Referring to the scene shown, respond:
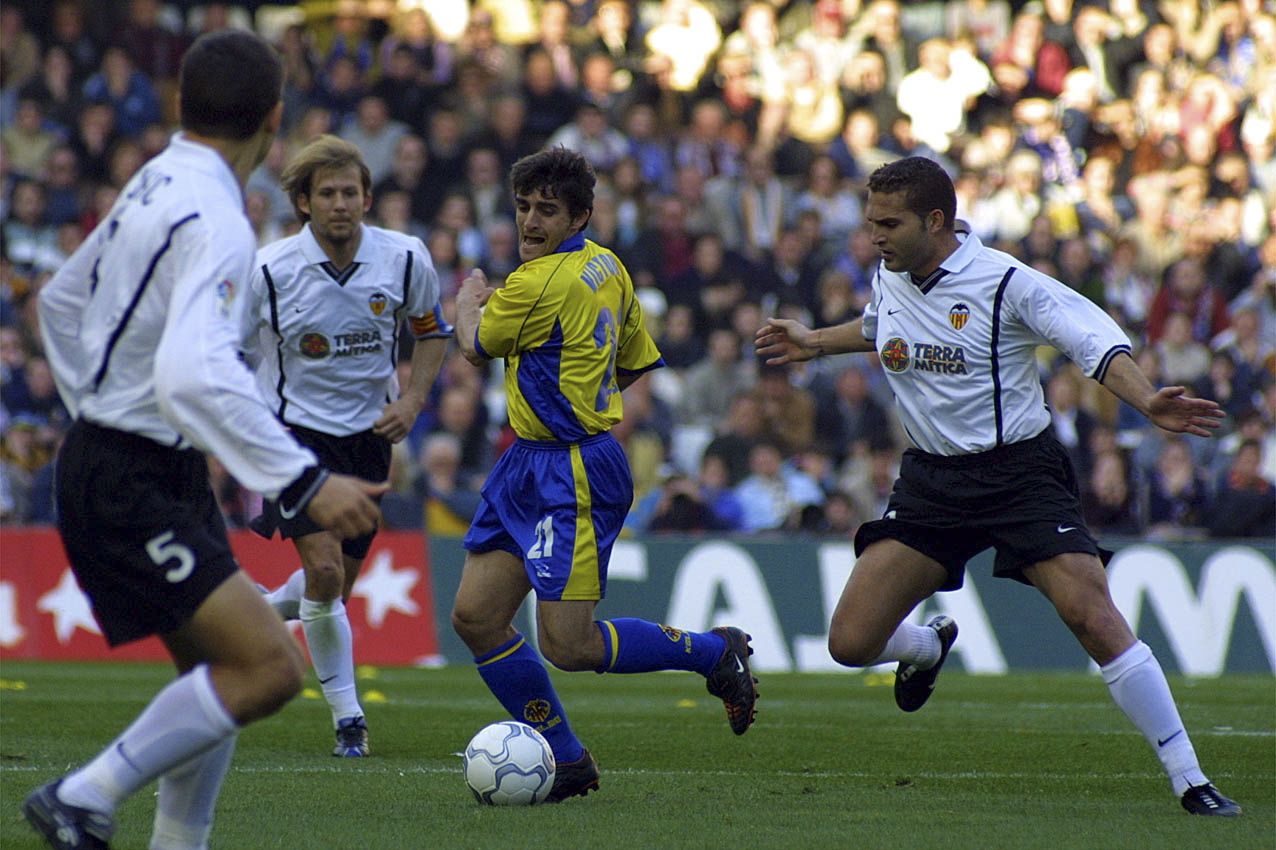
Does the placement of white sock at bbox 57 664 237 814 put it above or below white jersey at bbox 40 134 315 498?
below

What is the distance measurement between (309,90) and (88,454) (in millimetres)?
15336

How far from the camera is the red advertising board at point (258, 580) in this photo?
1473cm

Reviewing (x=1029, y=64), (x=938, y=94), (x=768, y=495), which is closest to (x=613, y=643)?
(x=768, y=495)

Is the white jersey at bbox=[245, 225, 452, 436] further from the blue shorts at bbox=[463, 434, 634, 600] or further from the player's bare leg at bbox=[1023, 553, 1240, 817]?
the player's bare leg at bbox=[1023, 553, 1240, 817]

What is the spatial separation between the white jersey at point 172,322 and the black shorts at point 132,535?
3.0 inches

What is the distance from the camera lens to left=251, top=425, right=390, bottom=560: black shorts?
27.9 feet

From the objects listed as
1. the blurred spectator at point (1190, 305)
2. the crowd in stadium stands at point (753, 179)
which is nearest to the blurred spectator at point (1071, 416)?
the crowd in stadium stands at point (753, 179)

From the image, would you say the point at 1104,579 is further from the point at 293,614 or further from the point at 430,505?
the point at 430,505

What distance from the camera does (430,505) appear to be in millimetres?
15375

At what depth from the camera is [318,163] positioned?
8.25 meters

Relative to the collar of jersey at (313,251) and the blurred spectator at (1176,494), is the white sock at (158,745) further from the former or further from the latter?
the blurred spectator at (1176,494)

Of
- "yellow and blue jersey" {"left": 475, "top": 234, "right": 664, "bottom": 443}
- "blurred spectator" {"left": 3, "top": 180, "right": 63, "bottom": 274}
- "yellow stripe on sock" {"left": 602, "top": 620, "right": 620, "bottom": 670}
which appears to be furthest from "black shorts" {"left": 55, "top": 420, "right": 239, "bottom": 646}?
"blurred spectator" {"left": 3, "top": 180, "right": 63, "bottom": 274}

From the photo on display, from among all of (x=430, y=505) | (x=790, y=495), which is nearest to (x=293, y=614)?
(x=430, y=505)

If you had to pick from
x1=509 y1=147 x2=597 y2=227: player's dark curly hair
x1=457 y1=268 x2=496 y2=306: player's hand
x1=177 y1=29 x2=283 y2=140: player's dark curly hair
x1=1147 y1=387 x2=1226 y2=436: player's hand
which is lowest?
x1=1147 y1=387 x2=1226 y2=436: player's hand
